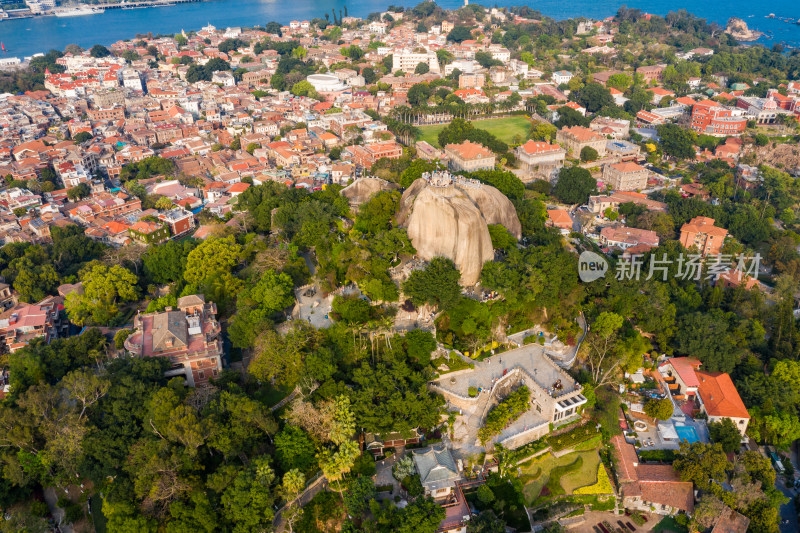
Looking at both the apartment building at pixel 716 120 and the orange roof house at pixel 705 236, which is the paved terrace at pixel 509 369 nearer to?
the orange roof house at pixel 705 236

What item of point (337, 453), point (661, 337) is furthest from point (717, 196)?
point (337, 453)

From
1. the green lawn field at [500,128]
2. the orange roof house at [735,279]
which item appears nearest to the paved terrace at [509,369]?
the orange roof house at [735,279]

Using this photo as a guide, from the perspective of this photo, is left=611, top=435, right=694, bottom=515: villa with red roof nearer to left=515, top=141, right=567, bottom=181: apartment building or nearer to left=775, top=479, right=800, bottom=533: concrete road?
left=775, top=479, right=800, bottom=533: concrete road

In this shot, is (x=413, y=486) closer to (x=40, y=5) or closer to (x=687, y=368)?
(x=687, y=368)

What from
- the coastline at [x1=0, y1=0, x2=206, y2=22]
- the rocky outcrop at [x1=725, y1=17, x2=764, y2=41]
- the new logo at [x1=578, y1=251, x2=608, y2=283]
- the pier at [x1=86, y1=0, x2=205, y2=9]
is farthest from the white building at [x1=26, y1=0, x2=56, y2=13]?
the new logo at [x1=578, y1=251, x2=608, y2=283]

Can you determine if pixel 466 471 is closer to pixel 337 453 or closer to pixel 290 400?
pixel 337 453

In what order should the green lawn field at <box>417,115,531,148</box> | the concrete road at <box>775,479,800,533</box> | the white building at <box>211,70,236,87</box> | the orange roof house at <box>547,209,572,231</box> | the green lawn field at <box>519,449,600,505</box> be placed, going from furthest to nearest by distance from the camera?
the white building at <box>211,70,236,87</box> → the green lawn field at <box>417,115,531,148</box> → the orange roof house at <box>547,209,572,231</box> → the concrete road at <box>775,479,800,533</box> → the green lawn field at <box>519,449,600,505</box>
